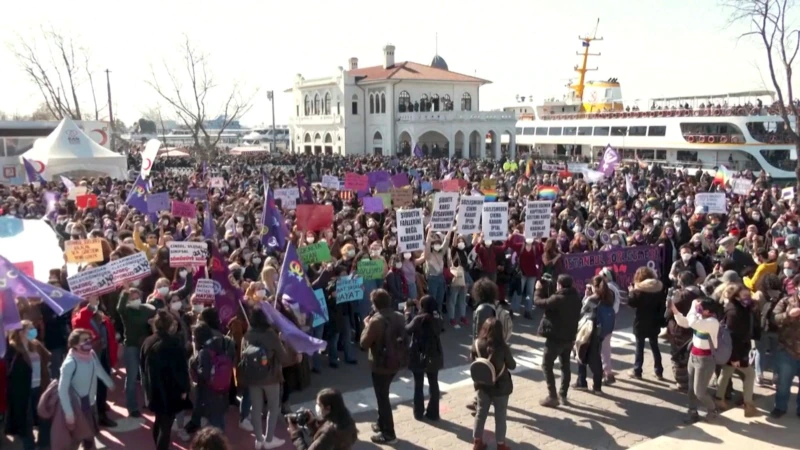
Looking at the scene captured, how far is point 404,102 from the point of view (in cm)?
5469

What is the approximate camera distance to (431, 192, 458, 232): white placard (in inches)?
436

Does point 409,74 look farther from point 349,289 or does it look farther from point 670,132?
point 349,289

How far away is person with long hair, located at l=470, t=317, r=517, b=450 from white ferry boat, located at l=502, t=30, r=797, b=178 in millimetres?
34652

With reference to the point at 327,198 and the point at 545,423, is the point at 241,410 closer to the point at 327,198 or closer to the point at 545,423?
the point at 545,423

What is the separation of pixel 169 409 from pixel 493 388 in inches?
114

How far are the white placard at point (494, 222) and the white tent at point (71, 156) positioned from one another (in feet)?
59.2

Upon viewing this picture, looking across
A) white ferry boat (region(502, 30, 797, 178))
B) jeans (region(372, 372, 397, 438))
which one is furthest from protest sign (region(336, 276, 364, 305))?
white ferry boat (region(502, 30, 797, 178))

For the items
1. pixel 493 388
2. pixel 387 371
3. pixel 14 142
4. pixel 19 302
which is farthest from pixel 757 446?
pixel 14 142

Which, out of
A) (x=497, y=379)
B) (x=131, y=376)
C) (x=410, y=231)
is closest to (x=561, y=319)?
→ (x=497, y=379)

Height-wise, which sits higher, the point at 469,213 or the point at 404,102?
the point at 404,102

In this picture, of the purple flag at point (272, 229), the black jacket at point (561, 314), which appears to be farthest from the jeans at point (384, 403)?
the purple flag at point (272, 229)

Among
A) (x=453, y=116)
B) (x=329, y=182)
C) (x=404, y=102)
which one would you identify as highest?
(x=404, y=102)

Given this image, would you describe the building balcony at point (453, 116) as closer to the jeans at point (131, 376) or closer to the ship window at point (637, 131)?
the ship window at point (637, 131)

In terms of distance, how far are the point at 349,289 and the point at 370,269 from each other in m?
0.47
